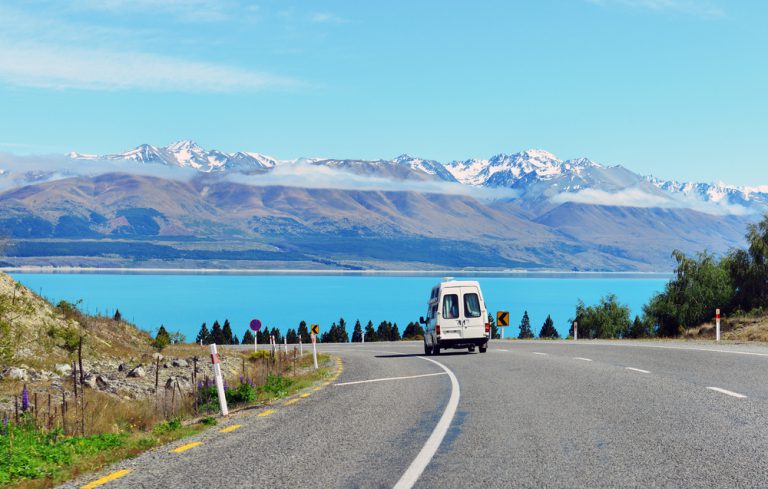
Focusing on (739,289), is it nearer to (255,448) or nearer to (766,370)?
(766,370)

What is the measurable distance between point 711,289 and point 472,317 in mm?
41620

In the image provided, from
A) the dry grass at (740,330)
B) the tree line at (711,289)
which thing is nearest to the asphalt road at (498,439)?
the dry grass at (740,330)

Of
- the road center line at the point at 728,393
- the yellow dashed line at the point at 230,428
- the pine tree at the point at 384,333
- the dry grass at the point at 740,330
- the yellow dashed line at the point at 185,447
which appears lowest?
the pine tree at the point at 384,333

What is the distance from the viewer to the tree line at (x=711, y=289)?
55594 mm

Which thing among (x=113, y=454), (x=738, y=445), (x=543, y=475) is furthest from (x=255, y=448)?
(x=738, y=445)

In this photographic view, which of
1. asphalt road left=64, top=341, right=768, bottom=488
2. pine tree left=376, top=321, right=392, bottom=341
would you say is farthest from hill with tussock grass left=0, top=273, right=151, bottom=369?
pine tree left=376, top=321, right=392, bottom=341

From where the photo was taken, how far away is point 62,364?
29.0 m

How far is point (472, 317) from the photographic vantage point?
32.4m

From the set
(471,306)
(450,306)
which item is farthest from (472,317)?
(450,306)

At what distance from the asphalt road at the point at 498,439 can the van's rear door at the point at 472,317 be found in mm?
13776

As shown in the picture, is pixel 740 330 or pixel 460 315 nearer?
pixel 460 315

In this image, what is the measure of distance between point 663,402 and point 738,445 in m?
4.12

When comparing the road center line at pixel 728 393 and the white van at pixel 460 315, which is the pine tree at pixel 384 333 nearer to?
the white van at pixel 460 315

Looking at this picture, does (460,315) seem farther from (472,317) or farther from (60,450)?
(60,450)
